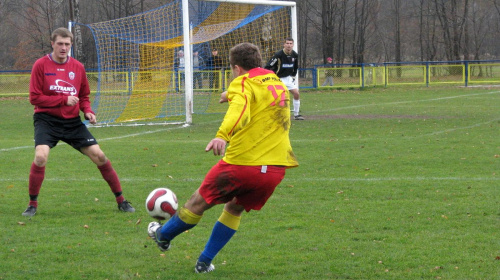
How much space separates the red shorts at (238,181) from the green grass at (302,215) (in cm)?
→ 64

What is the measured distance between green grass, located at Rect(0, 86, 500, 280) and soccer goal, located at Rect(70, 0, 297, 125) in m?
3.85

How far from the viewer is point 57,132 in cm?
629

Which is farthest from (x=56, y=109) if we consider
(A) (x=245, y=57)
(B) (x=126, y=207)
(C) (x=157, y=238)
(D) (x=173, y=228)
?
(A) (x=245, y=57)

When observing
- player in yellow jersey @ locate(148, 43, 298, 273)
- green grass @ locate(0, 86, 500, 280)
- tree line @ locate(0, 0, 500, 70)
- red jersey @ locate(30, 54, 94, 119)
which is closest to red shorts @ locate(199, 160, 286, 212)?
player in yellow jersey @ locate(148, 43, 298, 273)

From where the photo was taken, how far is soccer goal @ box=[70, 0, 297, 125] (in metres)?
15.6

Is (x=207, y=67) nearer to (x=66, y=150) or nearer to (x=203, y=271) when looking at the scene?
(x=66, y=150)

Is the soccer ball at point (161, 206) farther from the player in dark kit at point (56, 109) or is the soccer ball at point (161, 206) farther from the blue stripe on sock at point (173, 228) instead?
the player in dark kit at point (56, 109)

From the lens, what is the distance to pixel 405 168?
28.8 ft

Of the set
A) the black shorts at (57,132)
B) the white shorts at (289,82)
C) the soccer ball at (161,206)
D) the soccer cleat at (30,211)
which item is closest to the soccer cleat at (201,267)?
the soccer ball at (161,206)

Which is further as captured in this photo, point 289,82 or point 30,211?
point 289,82

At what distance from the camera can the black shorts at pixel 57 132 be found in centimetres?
624

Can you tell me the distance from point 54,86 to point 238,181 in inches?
117

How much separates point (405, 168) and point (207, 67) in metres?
12.5

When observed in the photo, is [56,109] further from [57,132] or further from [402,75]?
[402,75]
